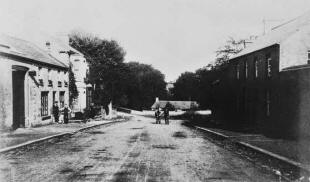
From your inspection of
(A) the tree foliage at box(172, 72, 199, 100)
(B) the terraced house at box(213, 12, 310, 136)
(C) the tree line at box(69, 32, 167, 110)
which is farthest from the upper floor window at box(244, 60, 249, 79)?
(A) the tree foliage at box(172, 72, 199, 100)

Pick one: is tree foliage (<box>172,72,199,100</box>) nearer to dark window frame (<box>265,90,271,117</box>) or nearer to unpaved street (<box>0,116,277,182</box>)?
dark window frame (<box>265,90,271,117</box>)

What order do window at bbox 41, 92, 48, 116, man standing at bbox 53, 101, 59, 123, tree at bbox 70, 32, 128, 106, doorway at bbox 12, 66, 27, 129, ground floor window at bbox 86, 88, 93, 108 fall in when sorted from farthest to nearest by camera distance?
tree at bbox 70, 32, 128, 106 < ground floor window at bbox 86, 88, 93, 108 < man standing at bbox 53, 101, 59, 123 < window at bbox 41, 92, 48, 116 < doorway at bbox 12, 66, 27, 129

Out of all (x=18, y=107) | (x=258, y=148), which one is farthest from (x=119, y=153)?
(x=18, y=107)

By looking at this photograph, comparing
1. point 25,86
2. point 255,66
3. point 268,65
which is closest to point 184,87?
point 255,66

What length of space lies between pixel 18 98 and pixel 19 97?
0.14 meters

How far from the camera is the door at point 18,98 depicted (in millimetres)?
24642

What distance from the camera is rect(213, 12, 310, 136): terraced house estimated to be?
20000 mm

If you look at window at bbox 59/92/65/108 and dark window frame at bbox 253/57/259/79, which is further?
window at bbox 59/92/65/108

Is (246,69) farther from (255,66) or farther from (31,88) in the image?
(31,88)

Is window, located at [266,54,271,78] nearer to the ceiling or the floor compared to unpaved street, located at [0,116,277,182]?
nearer to the ceiling

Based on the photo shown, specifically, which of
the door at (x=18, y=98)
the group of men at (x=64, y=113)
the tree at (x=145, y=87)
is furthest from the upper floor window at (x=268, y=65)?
the tree at (x=145, y=87)

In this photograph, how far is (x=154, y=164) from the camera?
34.4ft

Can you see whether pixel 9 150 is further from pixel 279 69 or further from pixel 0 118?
pixel 279 69

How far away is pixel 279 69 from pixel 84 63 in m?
28.6
